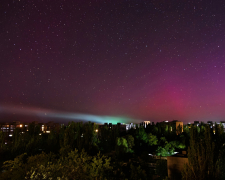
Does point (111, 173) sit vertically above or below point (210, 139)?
below

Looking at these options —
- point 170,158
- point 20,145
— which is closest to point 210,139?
point 170,158

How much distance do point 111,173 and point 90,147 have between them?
19.5 m

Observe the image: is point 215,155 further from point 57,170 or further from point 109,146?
point 109,146

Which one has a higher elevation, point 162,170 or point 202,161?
point 202,161

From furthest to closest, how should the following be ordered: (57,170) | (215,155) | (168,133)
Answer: (168,133) → (215,155) → (57,170)

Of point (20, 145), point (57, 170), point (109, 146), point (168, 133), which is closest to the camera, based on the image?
point (57, 170)

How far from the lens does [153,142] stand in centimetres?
3897

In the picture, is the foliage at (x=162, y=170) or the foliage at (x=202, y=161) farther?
the foliage at (x=162, y=170)

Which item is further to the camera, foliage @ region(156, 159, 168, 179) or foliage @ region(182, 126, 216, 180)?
foliage @ region(156, 159, 168, 179)

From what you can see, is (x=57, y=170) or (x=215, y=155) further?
(x=215, y=155)

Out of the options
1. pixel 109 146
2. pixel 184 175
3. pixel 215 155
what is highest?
pixel 215 155

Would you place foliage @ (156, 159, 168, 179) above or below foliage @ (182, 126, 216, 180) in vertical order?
below

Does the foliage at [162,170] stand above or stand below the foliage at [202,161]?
below

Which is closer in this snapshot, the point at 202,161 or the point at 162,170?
the point at 202,161
